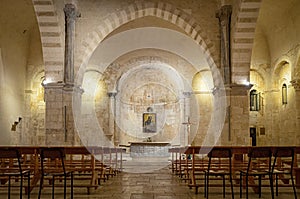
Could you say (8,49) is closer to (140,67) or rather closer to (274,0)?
(140,67)

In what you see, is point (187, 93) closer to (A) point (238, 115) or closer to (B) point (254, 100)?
(B) point (254, 100)

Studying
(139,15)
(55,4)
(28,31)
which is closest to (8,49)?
(28,31)

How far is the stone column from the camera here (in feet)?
38.8

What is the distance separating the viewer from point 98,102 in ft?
61.6

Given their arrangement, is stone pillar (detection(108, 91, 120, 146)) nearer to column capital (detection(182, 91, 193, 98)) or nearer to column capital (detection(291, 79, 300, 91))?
column capital (detection(182, 91, 193, 98))

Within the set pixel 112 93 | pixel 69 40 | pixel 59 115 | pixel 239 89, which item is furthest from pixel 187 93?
pixel 59 115

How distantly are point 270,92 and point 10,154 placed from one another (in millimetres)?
12860

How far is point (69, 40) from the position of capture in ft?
39.3

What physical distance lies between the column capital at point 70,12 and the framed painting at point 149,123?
33.9 ft

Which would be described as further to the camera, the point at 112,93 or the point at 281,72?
the point at 112,93

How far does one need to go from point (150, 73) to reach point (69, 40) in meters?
10.1

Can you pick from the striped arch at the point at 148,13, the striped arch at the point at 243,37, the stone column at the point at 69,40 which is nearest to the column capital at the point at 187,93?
the striped arch at the point at 148,13

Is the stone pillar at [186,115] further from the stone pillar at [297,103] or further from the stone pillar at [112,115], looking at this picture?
the stone pillar at [297,103]

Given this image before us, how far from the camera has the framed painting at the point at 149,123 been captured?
21.4 metres
